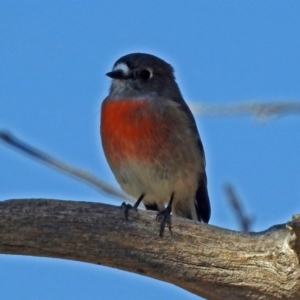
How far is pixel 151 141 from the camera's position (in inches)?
247

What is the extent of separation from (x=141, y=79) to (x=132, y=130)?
2.50 ft

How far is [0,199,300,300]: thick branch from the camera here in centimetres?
470

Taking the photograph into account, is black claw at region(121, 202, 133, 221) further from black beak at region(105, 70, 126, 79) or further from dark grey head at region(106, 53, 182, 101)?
black beak at region(105, 70, 126, 79)

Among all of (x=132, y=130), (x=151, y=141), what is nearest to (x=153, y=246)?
(x=151, y=141)

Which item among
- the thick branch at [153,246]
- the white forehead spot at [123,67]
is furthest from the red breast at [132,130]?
the thick branch at [153,246]

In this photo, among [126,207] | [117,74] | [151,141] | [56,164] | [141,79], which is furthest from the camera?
[141,79]

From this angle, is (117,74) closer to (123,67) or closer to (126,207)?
(123,67)

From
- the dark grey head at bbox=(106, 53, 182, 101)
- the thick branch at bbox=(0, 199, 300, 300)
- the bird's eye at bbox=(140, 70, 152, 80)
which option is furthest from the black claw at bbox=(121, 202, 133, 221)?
the bird's eye at bbox=(140, 70, 152, 80)

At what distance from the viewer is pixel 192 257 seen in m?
4.85

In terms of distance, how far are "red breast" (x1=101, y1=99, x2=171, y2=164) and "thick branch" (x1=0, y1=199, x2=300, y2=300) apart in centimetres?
125

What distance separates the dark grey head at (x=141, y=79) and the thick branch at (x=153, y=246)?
1940 mm

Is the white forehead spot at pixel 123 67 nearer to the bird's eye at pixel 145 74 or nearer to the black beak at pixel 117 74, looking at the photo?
the black beak at pixel 117 74

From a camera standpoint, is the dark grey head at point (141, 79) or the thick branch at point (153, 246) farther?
the dark grey head at point (141, 79)

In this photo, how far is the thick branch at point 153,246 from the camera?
185 inches
